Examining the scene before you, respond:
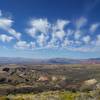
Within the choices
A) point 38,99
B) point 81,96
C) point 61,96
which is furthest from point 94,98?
point 38,99

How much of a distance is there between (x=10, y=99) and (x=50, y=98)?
8865 mm

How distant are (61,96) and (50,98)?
→ 3.06 meters

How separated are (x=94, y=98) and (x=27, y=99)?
14400 mm

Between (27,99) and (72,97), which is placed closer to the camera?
(72,97)

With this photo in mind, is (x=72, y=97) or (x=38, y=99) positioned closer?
(x=72, y=97)

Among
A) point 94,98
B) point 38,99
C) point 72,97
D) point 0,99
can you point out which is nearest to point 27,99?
point 38,99

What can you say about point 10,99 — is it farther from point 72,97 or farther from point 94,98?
point 94,98

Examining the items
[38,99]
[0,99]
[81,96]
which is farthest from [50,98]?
[0,99]

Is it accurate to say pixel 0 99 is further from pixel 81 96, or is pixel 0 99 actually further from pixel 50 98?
pixel 81 96

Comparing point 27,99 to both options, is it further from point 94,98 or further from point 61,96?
point 94,98

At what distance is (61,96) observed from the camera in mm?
50594

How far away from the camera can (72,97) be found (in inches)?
1929

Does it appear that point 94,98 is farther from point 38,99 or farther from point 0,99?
point 0,99

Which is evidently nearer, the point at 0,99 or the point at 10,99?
the point at 0,99
